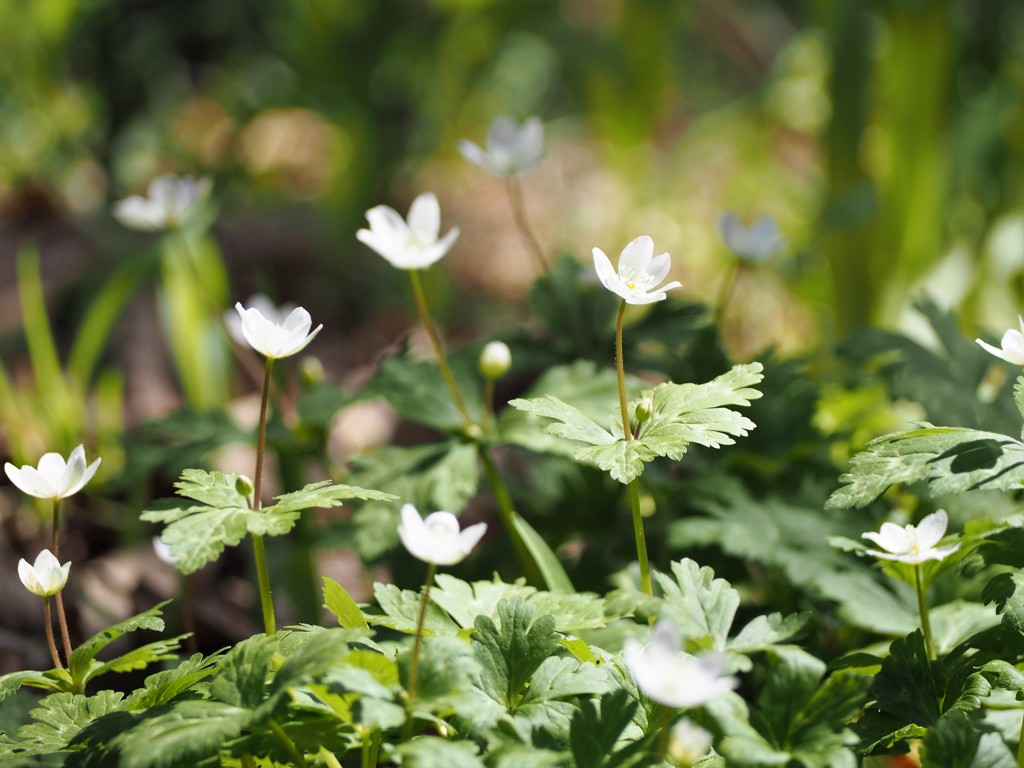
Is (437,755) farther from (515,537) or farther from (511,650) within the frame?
(515,537)

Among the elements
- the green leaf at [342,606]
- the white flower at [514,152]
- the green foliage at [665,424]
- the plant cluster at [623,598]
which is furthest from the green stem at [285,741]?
the white flower at [514,152]

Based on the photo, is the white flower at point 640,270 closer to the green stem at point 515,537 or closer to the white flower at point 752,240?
the green stem at point 515,537

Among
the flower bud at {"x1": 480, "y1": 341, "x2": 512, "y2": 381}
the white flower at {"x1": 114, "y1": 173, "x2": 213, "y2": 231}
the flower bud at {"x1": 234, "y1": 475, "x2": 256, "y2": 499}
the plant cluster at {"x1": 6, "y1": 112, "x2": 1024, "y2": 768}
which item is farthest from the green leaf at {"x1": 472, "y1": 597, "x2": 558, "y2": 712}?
the white flower at {"x1": 114, "y1": 173, "x2": 213, "y2": 231}

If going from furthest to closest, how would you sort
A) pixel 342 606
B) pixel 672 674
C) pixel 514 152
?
pixel 514 152, pixel 342 606, pixel 672 674

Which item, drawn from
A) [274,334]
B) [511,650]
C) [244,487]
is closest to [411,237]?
[274,334]

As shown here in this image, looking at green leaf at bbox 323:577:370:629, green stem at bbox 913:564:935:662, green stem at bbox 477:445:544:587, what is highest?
green leaf at bbox 323:577:370:629

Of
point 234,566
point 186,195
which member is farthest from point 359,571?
point 186,195

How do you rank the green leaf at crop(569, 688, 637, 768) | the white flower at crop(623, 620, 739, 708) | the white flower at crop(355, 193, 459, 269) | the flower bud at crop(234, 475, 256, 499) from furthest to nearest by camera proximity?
the white flower at crop(355, 193, 459, 269)
the flower bud at crop(234, 475, 256, 499)
the green leaf at crop(569, 688, 637, 768)
the white flower at crop(623, 620, 739, 708)

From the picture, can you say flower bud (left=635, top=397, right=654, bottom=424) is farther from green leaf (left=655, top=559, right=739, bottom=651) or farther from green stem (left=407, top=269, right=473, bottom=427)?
green stem (left=407, top=269, right=473, bottom=427)
